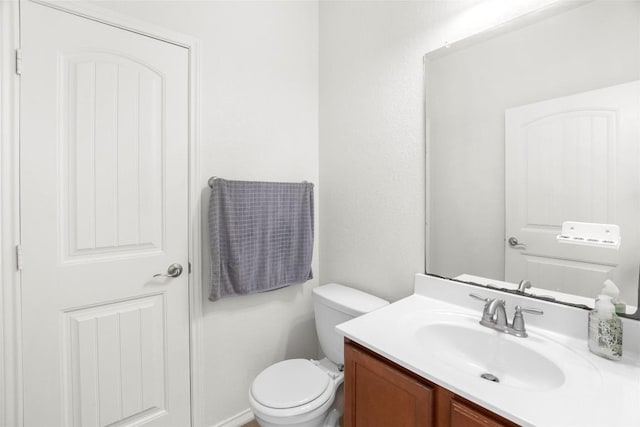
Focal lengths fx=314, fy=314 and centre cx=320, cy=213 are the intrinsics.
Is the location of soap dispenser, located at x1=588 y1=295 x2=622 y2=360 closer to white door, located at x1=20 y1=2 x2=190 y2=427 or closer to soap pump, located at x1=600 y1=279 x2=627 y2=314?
soap pump, located at x1=600 y1=279 x2=627 y2=314

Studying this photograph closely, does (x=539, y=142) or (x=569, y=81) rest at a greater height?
(x=569, y=81)

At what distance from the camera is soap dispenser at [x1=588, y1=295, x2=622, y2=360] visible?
0.87 metres

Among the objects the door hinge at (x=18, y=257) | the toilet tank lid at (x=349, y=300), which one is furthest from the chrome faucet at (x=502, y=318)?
the door hinge at (x=18, y=257)

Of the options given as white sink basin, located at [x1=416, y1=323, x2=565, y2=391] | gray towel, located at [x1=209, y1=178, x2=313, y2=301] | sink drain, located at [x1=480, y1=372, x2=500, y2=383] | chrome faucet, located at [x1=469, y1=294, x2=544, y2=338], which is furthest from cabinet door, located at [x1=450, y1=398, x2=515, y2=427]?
gray towel, located at [x1=209, y1=178, x2=313, y2=301]

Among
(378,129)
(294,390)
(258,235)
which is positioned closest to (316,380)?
(294,390)

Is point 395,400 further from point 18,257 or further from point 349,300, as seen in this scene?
point 18,257

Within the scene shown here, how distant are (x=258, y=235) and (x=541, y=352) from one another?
125cm

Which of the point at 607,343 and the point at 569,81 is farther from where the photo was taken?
the point at 569,81

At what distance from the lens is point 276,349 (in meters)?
1.86

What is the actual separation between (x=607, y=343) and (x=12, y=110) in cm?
204

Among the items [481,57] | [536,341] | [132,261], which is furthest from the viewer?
[132,261]

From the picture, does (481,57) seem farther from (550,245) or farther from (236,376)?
(236,376)

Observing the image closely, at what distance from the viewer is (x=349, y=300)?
1588 millimetres

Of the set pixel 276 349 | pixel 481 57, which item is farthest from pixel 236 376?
pixel 481 57
